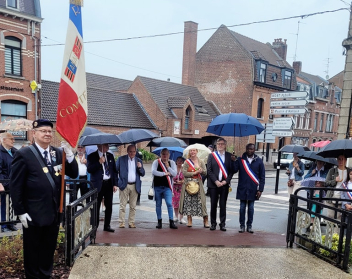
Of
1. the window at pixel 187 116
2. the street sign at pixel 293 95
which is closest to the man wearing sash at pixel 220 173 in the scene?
the street sign at pixel 293 95

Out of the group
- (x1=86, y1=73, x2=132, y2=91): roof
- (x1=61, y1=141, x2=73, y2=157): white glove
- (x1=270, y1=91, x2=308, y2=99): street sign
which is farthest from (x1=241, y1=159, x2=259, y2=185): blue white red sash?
(x1=86, y1=73, x2=132, y2=91): roof

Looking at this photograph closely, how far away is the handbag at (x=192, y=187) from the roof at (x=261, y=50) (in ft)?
92.8

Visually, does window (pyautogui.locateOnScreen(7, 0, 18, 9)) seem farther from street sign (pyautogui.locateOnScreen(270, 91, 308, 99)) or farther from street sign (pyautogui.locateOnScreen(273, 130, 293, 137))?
street sign (pyautogui.locateOnScreen(273, 130, 293, 137))

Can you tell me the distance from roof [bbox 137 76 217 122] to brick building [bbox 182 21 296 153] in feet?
6.20

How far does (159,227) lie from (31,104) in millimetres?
17630

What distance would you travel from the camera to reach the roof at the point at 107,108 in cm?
2352

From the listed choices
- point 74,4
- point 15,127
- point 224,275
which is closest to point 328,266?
point 224,275

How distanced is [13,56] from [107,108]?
27.6 ft

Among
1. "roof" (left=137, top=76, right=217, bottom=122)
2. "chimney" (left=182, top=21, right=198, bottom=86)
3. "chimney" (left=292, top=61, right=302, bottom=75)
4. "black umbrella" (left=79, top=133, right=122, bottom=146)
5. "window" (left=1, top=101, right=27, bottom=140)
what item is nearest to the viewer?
"black umbrella" (left=79, top=133, right=122, bottom=146)

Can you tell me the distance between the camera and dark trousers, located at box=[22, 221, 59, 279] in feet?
11.6

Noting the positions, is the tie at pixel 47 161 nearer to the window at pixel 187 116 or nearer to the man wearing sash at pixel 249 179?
the man wearing sash at pixel 249 179

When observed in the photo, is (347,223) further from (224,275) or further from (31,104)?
(31,104)

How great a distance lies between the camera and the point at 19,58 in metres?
20.5

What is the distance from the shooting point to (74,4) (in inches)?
151
